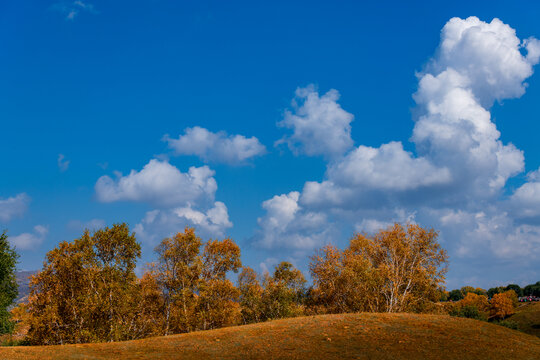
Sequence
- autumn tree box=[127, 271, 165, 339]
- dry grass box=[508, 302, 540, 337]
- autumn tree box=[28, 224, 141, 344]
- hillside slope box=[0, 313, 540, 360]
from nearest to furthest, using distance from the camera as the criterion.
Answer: hillside slope box=[0, 313, 540, 360]
autumn tree box=[28, 224, 141, 344]
autumn tree box=[127, 271, 165, 339]
dry grass box=[508, 302, 540, 337]

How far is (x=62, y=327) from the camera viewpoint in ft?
179

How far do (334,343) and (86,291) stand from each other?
34.3m

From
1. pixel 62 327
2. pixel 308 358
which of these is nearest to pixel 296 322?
pixel 308 358

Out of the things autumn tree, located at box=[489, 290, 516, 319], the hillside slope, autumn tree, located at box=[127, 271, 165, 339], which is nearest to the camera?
the hillside slope

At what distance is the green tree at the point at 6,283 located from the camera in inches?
2370

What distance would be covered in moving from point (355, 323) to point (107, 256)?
1368 inches

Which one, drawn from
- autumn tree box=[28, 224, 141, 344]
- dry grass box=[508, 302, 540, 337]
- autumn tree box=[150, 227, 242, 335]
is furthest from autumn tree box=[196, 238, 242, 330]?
dry grass box=[508, 302, 540, 337]

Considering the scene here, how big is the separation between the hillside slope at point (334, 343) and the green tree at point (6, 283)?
81.4 feet

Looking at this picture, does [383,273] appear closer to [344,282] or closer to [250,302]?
[344,282]

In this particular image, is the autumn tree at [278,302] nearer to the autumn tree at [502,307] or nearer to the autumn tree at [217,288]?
the autumn tree at [217,288]

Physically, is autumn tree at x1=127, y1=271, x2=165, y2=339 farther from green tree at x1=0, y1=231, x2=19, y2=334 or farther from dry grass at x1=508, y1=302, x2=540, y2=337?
dry grass at x1=508, y1=302, x2=540, y2=337

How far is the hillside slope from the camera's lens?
37562 millimetres

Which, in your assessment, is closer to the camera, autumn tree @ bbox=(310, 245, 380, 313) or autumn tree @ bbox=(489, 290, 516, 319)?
autumn tree @ bbox=(310, 245, 380, 313)

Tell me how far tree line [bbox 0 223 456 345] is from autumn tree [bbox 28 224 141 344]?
0.13m
